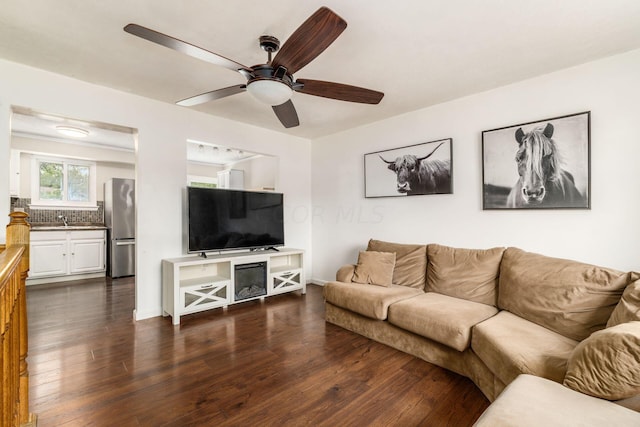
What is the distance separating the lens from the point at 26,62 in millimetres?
2531

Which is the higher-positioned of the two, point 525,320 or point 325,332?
point 525,320

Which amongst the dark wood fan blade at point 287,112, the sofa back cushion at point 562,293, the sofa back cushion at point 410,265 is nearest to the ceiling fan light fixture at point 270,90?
the dark wood fan blade at point 287,112

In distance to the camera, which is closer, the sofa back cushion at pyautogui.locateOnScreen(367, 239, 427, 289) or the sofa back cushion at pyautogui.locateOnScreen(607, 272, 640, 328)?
the sofa back cushion at pyautogui.locateOnScreen(607, 272, 640, 328)

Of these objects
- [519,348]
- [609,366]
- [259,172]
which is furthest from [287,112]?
[259,172]

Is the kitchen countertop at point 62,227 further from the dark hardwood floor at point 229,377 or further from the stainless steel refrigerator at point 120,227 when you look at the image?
the dark hardwood floor at point 229,377

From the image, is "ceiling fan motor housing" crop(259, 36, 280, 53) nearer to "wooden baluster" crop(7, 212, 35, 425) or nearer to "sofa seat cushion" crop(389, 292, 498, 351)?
"wooden baluster" crop(7, 212, 35, 425)

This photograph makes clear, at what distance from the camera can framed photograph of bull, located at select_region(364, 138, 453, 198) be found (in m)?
3.37

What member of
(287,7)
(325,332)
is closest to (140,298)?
(325,332)

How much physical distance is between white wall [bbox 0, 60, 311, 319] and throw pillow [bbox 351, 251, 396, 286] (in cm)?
225

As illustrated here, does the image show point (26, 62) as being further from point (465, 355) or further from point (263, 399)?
point (465, 355)

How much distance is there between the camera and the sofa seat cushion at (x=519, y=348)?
1569 millimetres

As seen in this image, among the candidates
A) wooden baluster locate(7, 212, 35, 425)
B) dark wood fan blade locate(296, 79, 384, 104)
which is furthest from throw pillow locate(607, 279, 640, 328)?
wooden baluster locate(7, 212, 35, 425)

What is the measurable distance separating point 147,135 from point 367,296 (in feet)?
9.93

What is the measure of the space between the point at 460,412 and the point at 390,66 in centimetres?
266
